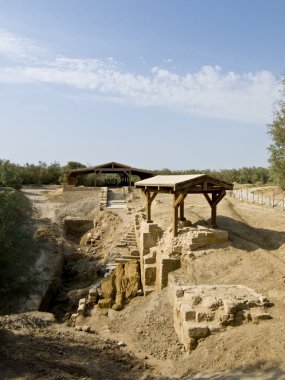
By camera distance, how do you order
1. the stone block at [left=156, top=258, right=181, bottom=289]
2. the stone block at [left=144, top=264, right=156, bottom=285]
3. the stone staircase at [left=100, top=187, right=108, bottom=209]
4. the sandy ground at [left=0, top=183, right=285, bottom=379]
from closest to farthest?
the sandy ground at [left=0, top=183, right=285, bottom=379], the stone block at [left=156, top=258, right=181, bottom=289], the stone block at [left=144, top=264, right=156, bottom=285], the stone staircase at [left=100, top=187, right=108, bottom=209]

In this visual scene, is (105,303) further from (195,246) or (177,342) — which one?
(177,342)

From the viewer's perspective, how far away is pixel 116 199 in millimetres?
31812

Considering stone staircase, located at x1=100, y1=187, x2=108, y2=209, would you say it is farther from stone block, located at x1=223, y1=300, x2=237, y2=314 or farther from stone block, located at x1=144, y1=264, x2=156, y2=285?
stone block, located at x1=223, y1=300, x2=237, y2=314

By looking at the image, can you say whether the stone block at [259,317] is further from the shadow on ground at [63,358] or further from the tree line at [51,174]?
the tree line at [51,174]

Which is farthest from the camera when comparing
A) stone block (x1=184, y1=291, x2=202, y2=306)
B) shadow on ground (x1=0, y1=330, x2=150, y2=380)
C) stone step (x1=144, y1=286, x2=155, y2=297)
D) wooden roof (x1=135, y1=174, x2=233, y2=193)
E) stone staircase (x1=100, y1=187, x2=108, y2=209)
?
stone staircase (x1=100, y1=187, x2=108, y2=209)

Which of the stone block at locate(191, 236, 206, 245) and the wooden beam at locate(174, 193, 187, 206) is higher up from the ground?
the wooden beam at locate(174, 193, 187, 206)

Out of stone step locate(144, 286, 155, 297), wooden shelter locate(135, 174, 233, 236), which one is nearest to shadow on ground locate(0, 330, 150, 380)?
stone step locate(144, 286, 155, 297)

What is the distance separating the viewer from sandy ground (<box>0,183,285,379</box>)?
8.03 metres

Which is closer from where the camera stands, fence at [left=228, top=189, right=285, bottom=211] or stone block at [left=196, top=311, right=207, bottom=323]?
stone block at [left=196, top=311, right=207, bottom=323]

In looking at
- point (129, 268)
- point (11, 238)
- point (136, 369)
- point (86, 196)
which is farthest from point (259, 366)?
point (86, 196)

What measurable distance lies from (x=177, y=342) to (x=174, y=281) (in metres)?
2.43

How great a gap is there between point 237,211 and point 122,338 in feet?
40.9

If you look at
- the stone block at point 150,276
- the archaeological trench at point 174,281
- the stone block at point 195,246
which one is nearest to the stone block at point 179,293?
the archaeological trench at point 174,281

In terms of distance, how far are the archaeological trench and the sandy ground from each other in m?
0.32
